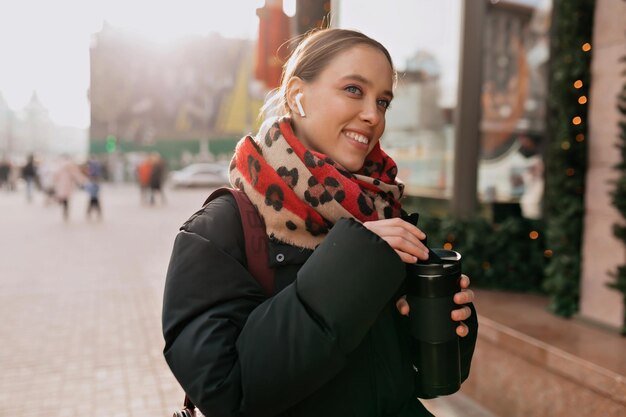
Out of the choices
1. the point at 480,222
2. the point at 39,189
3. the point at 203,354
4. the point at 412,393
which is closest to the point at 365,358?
the point at 412,393

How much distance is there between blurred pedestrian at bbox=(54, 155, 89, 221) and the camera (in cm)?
1486

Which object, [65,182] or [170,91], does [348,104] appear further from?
[170,91]

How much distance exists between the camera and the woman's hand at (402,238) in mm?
1278

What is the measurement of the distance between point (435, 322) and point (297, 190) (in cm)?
46

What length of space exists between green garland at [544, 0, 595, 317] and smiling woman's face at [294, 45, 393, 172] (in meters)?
3.11

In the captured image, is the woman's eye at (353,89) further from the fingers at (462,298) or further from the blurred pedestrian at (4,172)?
the blurred pedestrian at (4,172)

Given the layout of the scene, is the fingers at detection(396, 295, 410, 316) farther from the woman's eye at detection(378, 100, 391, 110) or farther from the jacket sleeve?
the woman's eye at detection(378, 100, 391, 110)

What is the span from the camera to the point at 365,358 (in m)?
1.41

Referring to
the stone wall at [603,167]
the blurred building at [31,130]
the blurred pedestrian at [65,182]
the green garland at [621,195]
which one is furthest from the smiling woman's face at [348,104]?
the blurred building at [31,130]

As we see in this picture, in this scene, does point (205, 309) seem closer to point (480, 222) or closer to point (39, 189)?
point (480, 222)

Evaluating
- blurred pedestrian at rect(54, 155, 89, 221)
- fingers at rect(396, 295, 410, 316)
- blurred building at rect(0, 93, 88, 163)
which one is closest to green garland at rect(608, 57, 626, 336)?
fingers at rect(396, 295, 410, 316)

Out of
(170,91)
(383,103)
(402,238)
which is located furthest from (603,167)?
(170,91)

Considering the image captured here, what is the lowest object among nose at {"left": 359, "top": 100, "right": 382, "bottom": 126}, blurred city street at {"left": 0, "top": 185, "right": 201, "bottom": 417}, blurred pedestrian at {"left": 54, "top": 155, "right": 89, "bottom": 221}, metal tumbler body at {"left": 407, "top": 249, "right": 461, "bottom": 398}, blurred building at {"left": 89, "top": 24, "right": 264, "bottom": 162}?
blurred city street at {"left": 0, "top": 185, "right": 201, "bottom": 417}

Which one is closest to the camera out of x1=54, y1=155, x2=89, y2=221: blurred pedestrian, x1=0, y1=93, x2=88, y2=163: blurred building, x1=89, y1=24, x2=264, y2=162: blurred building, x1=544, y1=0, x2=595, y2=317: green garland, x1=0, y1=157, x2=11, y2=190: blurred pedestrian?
x1=544, y1=0, x2=595, y2=317: green garland
